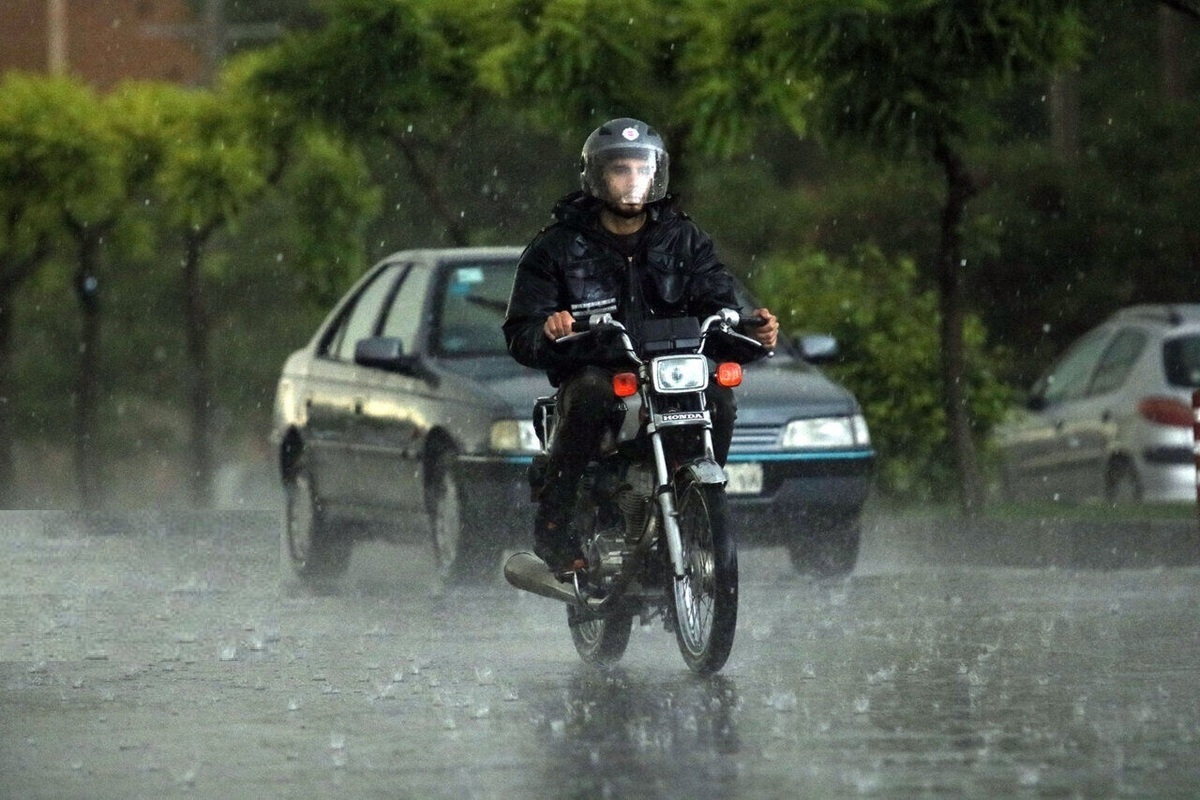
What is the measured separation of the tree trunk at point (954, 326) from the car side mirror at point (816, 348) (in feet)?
15.9

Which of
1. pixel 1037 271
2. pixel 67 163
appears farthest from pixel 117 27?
pixel 67 163

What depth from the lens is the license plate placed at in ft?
47.8

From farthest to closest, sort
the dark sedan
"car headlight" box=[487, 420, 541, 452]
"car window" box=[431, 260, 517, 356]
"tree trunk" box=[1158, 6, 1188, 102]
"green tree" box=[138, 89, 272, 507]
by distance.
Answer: "tree trunk" box=[1158, 6, 1188, 102] → "green tree" box=[138, 89, 272, 507] → "car window" box=[431, 260, 517, 356] → the dark sedan → "car headlight" box=[487, 420, 541, 452]

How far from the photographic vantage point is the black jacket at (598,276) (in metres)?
10.5

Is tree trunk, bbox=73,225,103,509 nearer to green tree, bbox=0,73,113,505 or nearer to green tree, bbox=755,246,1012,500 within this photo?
green tree, bbox=0,73,113,505

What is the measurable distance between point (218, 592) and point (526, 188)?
33.5m

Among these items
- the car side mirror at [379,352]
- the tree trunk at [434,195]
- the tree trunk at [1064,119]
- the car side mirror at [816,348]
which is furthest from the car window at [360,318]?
the tree trunk at [1064,119]

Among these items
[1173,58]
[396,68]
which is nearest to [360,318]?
[396,68]

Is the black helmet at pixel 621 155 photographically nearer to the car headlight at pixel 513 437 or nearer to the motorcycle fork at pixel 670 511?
the motorcycle fork at pixel 670 511

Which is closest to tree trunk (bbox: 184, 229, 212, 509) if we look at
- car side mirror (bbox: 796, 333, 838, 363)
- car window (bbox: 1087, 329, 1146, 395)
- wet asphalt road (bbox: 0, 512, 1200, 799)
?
car window (bbox: 1087, 329, 1146, 395)

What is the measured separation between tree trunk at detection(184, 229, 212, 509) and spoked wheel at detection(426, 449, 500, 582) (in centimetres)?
1678

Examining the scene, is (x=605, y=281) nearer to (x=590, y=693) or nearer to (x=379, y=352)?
(x=590, y=693)

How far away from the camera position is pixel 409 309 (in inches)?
614

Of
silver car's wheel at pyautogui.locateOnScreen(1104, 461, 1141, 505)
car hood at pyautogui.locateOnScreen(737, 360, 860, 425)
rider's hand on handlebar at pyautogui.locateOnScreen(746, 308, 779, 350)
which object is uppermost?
rider's hand on handlebar at pyautogui.locateOnScreen(746, 308, 779, 350)
